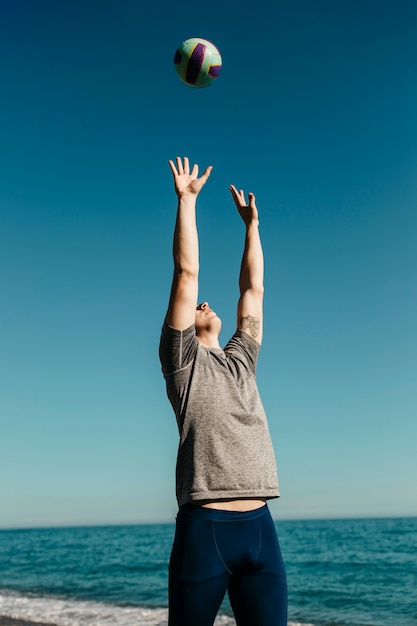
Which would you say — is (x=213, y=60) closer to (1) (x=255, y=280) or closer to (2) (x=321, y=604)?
(1) (x=255, y=280)

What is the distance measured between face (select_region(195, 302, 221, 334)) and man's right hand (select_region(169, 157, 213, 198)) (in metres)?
0.67

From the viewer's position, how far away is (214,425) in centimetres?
310

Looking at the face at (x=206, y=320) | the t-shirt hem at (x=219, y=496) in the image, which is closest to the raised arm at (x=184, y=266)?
the face at (x=206, y=320)

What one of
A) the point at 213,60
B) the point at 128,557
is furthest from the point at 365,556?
the point at 213,60

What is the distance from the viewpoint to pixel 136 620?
11469 mm

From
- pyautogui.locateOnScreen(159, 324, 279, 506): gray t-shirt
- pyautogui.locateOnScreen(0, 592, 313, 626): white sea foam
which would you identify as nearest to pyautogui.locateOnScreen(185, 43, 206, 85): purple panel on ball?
pyautogui.locateOnScreen(159, 324, 279, 506): gray t-shirt

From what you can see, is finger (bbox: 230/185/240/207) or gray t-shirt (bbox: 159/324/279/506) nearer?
gray t-shirt (bbox: 159/324/279/506)

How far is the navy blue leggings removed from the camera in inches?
111

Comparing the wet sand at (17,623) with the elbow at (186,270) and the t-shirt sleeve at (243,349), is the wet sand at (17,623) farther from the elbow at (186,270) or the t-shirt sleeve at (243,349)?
the elbow at (186,270)

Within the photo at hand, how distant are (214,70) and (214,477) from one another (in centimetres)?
355

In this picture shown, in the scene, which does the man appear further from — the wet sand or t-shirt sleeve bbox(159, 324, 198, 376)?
the wet sand

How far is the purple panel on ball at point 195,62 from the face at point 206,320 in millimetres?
2416

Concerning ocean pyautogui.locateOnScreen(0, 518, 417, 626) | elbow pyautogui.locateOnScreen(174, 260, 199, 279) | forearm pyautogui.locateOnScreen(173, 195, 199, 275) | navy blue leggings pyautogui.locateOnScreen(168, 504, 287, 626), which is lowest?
ocean pyautogui.locateOnScreen(0, 518, 417, 626)

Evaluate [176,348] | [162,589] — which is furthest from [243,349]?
[162,589]
